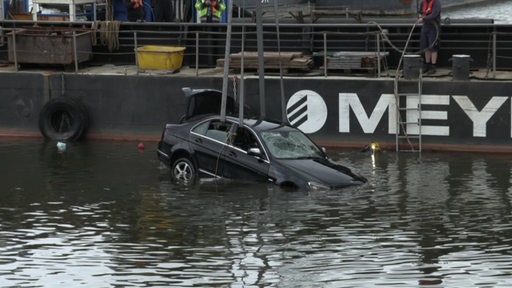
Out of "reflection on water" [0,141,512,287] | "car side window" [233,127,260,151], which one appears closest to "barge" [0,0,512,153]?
"reflection on water" [0,141,512,287]

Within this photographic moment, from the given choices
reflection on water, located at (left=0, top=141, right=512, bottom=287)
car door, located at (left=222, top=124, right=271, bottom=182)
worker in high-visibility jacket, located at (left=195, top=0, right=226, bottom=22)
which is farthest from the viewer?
worker in high-visibility jacket, located at (left=195, top=0, right=226, bottom=22)

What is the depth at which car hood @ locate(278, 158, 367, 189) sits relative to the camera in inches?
856

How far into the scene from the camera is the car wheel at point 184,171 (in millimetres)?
23266

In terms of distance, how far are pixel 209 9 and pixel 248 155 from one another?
10.6 metres

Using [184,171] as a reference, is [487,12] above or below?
above

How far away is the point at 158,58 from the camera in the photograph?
97.5 ft

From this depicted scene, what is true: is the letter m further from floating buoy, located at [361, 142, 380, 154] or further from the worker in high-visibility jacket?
the worker in high-visibility jacket

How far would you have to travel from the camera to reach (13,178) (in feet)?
79.7

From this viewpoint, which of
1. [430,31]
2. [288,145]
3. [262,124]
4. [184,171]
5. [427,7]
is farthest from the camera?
[430,31]

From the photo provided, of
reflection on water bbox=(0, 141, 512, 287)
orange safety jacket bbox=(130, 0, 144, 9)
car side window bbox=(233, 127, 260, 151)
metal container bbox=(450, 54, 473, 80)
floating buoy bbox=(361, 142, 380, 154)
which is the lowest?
reflection on water bbox=(0, 141, 512, 287)

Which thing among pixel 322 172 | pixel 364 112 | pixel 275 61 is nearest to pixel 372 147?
pixel 364 112

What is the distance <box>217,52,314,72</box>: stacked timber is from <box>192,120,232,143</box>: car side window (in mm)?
5776

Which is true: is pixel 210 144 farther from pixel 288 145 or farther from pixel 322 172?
pixel 322 172

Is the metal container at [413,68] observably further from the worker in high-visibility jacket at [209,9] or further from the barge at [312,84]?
the worker in high-visibility jacket at [209,9]
